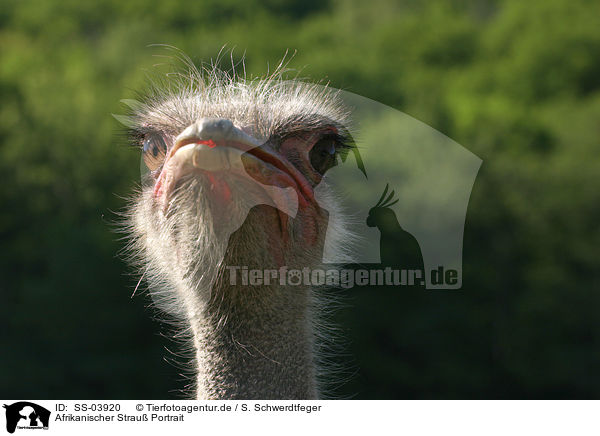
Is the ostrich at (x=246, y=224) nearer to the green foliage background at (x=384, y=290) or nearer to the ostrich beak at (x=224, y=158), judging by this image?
the ostrich beak at (x=224, y=158)

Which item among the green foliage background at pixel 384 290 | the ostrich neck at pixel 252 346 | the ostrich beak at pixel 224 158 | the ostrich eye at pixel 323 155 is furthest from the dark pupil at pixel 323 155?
the green foliage background at pixel 384 290

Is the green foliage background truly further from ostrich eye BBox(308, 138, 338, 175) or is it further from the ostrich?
ostrich eye BBox(308, 138, 338, 175)

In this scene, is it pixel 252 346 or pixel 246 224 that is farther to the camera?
pixel 252 346

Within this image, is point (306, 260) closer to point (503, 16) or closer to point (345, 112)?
point (345, 112)

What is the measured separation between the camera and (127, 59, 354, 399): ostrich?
2.30 meters

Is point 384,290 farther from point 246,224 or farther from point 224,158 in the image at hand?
point 224,158

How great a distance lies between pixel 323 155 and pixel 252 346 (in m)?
0.63

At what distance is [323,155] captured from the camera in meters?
2.59

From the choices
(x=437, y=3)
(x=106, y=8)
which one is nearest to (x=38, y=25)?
(x=106, y=8)

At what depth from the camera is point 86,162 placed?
2294cm

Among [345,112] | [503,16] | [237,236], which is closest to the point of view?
[237,236]

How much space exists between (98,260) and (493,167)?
11283 millimetres
